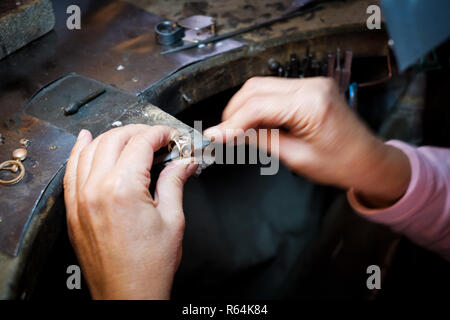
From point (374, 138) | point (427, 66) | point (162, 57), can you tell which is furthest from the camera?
point (427, 66)

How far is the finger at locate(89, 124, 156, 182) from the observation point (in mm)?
927

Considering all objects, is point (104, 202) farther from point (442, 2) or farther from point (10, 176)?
point (442, 2)

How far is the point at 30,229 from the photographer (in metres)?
1.02

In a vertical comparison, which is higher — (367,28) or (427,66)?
(367,28)

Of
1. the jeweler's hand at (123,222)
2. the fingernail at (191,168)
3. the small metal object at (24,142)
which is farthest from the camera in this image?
the small metal object at (24,142)

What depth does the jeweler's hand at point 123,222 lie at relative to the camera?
0.87 m

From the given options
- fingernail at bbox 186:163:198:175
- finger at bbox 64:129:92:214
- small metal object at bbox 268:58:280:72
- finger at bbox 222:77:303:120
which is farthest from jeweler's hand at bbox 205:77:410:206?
small metal object at bbox 268:58:280:72

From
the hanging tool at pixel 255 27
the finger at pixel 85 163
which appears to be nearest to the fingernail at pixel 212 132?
the finger at pixel 85 163

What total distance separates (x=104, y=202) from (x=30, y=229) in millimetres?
309

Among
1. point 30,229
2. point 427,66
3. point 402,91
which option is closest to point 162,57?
point 30,229

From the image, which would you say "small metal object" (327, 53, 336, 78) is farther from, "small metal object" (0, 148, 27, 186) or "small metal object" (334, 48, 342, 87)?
"small metal object" (0, 148, 27, 186)

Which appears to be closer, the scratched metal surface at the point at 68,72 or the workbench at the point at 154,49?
the scratched metal surface at the point at 68,72

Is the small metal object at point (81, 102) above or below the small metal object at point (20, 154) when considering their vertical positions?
above

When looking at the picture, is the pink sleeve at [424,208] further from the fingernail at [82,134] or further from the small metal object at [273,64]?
the fingernail at [82,134]
